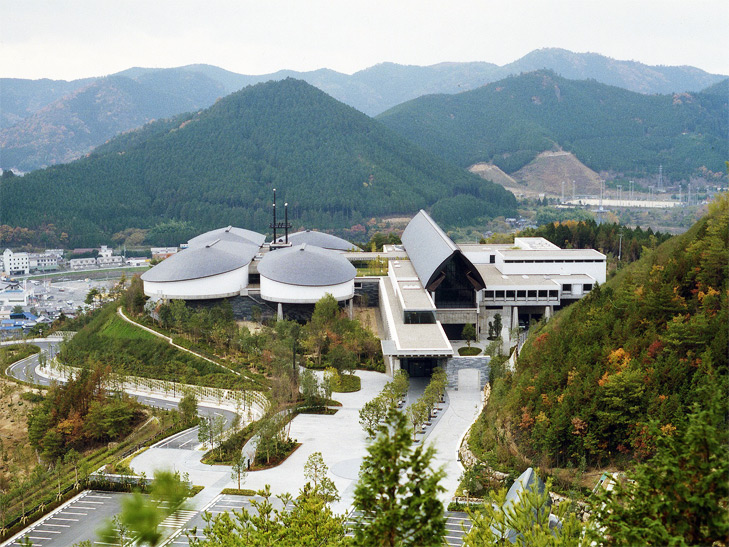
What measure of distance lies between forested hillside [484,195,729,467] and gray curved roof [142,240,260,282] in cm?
1917

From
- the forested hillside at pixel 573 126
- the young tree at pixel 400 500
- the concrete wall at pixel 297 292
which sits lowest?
the concrete wall at pixel 297 292

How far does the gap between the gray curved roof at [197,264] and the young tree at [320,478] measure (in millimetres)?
19350

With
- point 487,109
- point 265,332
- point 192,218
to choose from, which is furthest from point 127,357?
point 487,109

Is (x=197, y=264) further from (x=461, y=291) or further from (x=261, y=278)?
(x=461, y=291)

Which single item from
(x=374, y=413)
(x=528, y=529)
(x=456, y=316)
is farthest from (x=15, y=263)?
(x=528, y=529)

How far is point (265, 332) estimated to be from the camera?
35.3 metres

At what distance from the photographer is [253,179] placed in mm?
101375

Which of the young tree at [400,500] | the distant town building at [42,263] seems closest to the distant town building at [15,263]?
the distant town building at [42,263]

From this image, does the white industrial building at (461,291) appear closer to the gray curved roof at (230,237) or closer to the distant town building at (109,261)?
the gray curved roof at (230,237)

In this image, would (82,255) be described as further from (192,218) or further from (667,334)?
(667,334)

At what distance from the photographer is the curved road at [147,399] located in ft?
84.7

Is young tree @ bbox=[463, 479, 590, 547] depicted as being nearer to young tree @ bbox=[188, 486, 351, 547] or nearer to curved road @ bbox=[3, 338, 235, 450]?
young tree @ bbox=[188, 486, 351, 547]

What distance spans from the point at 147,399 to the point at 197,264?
11075 mm

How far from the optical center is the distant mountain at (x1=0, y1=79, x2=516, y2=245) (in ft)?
298
